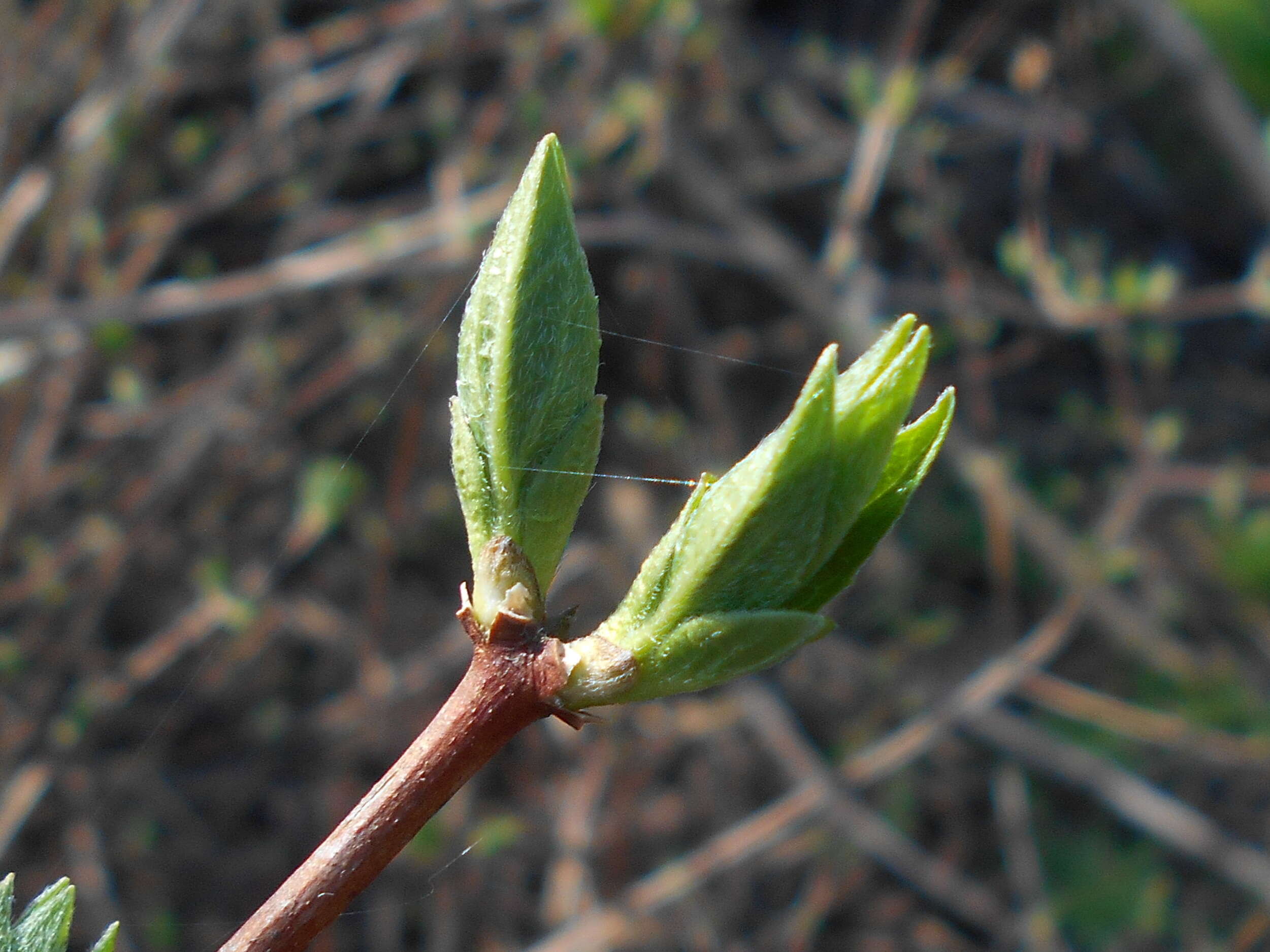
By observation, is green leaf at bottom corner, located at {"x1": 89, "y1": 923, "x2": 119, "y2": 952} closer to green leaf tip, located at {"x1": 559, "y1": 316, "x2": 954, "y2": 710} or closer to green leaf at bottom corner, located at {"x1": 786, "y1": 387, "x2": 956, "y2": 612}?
green leaf tip, located at {"x1": 559, "y1": 316, "x2": 954, "y2": 710}

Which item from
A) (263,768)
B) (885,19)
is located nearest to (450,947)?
(263,768)

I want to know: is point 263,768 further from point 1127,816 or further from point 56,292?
point 1127,816

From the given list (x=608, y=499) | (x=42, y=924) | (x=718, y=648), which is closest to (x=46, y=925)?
(x=42, y=924)

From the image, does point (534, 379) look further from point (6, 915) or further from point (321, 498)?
point (321, 498)

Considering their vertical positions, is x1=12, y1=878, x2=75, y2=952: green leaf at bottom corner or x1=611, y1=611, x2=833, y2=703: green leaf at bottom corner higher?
x1=12, y1=878, x2=75, y2=952: green leaf at bottom corner

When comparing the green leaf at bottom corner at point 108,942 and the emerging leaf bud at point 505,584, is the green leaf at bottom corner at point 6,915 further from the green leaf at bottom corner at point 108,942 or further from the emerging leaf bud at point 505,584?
the emerging leaf bud at point 505,584

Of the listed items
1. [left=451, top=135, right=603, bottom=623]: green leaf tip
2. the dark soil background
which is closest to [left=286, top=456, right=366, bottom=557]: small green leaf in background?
the dark soil background
